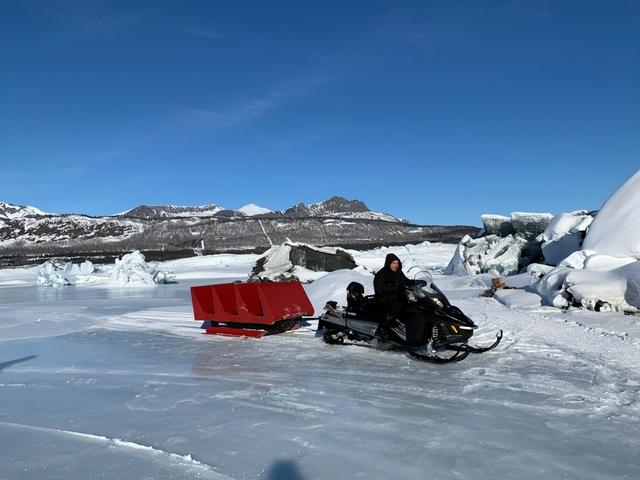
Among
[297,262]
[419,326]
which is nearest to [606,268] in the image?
[419,326]

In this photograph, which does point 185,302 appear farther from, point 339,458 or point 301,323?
point 339,458

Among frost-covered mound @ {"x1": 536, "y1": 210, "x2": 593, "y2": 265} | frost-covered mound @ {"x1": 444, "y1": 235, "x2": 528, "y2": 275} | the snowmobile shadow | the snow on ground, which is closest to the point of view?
the snowmobile shadow

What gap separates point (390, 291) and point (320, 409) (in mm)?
2591

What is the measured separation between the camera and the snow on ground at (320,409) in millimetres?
3285

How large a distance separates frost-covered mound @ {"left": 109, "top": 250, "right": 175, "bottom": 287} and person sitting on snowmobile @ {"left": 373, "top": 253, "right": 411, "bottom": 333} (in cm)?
2202

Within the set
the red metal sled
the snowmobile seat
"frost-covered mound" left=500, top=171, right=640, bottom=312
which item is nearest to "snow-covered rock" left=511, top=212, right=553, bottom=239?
"frost-covered mound" left=500, top=171, right=640, bottom=312

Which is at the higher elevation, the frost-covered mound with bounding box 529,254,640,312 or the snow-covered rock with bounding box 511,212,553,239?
the snow-covered rock with bounding box 511,212,553,239

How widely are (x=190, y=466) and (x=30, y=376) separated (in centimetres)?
369

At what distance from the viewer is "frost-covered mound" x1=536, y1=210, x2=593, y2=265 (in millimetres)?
16297

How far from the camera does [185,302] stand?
616 inches

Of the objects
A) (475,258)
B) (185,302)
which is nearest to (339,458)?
(185,302)

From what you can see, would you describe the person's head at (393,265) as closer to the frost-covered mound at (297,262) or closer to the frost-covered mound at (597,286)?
the frost-covered mound at (597,286)

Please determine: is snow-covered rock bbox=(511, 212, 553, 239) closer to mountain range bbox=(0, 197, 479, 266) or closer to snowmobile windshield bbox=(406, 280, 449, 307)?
snowmobile windshield bbox=(406, 280, 449, 307)

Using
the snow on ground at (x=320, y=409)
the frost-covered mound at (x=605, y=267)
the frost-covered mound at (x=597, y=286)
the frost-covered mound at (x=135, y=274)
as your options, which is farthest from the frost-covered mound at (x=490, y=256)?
the frost-covered mound at (x=135, y=274)
